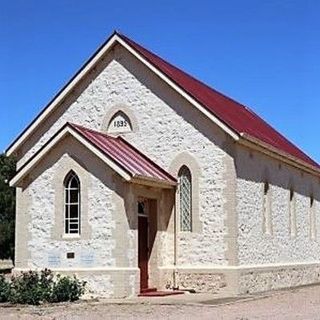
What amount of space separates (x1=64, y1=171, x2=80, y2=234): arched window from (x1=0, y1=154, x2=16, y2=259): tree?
75.2 ft

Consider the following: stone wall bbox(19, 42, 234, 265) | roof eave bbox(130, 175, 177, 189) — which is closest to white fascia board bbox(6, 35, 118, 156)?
stone wall bbox(19, 42, 234, 265)

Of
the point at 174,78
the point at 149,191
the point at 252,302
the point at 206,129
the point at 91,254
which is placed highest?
A: the point at 174,78

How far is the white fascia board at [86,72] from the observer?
25031mm

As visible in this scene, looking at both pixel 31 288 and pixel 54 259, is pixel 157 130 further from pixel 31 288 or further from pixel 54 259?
pixel 31 288

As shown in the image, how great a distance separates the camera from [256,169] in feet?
90.0

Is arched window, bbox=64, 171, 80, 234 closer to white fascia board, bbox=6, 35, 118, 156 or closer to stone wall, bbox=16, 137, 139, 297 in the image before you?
stone wall, bbox=16, 137, 139, 297

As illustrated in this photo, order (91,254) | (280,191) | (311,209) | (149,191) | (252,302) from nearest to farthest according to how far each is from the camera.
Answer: (252,302) < (91,254) < (149,191) < (280,191) < (311,209)

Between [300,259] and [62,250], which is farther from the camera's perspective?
[300,259]

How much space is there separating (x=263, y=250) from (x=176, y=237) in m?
3.80

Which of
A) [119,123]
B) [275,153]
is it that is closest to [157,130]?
[119,123]

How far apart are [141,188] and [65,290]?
14.0ft

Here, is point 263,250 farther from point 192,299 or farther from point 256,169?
point 192,299

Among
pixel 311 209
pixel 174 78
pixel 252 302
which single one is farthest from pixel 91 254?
pixel 311 209

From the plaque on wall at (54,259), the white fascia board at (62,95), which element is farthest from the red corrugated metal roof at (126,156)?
the plaque on wall at (54,259)
